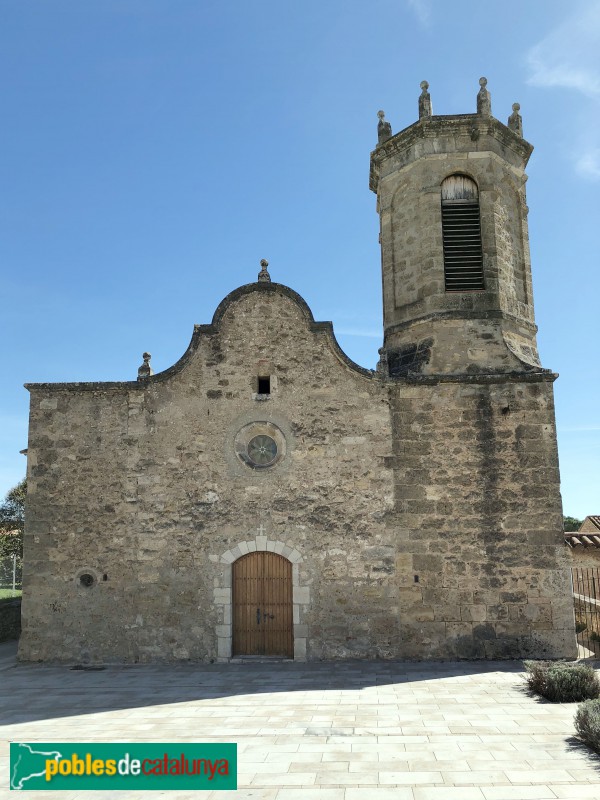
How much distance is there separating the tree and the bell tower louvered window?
22185 mm

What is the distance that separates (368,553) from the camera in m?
11.6

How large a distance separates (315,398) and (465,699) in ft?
18.5

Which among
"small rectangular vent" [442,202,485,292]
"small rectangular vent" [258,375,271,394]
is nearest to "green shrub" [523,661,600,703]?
"small rectangular vent" [258,375,271,394]

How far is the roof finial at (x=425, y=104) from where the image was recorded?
13.5m

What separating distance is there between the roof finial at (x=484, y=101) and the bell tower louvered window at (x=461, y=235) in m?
1.37

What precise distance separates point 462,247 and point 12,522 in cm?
2386

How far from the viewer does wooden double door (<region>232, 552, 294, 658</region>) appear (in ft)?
37.6

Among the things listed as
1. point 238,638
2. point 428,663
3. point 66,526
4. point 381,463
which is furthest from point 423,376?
point 66,526

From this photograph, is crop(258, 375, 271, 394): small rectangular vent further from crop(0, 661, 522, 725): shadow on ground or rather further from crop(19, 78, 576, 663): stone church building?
crop(0, 661, 522, 725): shadow on ground

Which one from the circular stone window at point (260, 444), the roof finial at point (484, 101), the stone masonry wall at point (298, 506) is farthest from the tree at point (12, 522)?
the roof finial at point (484, 101)

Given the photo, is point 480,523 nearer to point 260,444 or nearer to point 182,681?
point 260,444

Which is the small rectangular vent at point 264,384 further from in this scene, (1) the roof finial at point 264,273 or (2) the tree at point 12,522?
(2) the tree at point 12,522

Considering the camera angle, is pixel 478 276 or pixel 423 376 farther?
pixel 478 276

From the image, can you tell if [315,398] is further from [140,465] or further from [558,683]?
[558,683]
